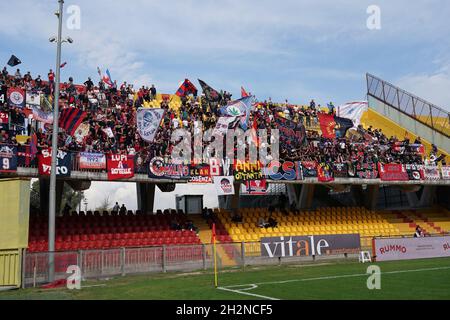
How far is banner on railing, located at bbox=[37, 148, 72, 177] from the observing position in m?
24.9

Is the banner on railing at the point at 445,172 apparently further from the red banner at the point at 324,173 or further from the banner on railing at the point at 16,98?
the banner on railing at the point at 16,98

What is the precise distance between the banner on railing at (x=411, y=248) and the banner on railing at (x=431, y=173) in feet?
35.1

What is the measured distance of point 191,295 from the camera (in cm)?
1371

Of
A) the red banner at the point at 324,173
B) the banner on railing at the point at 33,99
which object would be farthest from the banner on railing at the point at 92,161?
the red banner at the point at 324,173

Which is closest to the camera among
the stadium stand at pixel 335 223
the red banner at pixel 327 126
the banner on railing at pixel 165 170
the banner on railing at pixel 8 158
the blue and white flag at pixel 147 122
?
the banner on railing at pixel 8 158

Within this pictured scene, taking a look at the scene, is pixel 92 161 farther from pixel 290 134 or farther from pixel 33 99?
pixel 290 134

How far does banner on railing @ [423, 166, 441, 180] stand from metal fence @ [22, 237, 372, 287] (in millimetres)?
15206

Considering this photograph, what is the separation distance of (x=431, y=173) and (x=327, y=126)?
9.06 m

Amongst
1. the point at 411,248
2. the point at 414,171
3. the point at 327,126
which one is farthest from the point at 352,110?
the point at 411,248

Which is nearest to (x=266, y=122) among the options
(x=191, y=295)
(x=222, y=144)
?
(x=222, y=144)

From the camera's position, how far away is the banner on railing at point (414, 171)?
38031mm

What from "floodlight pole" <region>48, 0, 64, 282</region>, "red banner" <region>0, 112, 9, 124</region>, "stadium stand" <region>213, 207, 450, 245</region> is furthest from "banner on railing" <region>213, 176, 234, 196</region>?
"red banner" <region>0, 112, 9, 124</region>

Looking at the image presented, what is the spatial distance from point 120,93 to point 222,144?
33.5 feet

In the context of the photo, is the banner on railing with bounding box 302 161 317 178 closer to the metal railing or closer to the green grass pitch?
the green grass pitch
